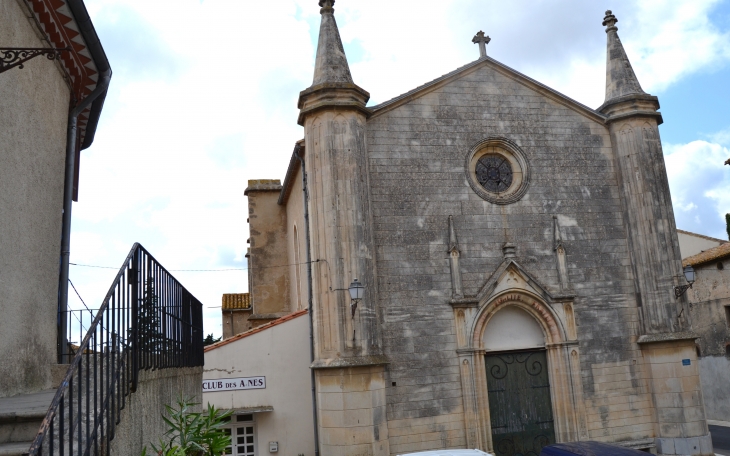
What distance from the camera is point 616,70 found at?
1670cm

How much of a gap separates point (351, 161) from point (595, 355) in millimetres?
7530

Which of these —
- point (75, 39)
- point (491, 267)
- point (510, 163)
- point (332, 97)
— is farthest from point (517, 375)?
point (75, 39)

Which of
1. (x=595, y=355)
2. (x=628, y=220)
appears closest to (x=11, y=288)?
(x=595, y=355)

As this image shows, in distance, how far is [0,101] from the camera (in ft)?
21.7

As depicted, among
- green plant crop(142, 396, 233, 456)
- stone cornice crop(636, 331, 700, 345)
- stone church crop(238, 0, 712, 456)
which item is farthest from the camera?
stone cornice crop(636, 331, 700, 345)

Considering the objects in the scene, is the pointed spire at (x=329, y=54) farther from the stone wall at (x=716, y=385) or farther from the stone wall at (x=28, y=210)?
the stone wall at (x=716, y=385)

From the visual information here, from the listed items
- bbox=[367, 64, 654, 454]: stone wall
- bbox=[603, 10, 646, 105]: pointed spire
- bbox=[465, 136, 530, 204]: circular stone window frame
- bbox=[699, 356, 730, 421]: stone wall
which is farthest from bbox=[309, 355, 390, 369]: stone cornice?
bbox=[699, 356, 730, 421]: stone wall

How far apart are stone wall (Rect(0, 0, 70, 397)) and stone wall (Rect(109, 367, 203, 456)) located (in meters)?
1.54

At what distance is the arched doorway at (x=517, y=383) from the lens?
48.0 ft

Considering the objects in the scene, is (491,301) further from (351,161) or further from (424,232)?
(351,161)

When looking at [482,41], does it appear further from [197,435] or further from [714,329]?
[714,329]

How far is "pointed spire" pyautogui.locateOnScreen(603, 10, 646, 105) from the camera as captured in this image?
16.5 meters

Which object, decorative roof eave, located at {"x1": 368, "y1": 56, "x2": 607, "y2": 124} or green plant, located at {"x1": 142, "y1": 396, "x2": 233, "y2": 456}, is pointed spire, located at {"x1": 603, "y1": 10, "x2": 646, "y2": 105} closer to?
Result: decorative roof eave, located at {"x1": 368, "y1": 56, "x2": 607, "y2": 124}

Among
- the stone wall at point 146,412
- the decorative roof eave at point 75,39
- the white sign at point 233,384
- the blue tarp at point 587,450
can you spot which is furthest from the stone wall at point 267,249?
the stone wall at point 146,412
